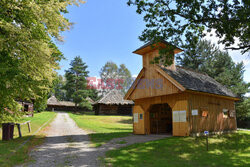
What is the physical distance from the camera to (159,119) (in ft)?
60.5

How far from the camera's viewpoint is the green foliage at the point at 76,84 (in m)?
46.3

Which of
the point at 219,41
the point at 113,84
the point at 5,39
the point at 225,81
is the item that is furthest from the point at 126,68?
the point at 5,39

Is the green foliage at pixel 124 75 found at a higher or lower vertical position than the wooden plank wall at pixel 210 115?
higher

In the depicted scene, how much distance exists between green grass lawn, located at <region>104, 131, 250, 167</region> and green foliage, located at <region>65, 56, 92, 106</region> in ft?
122

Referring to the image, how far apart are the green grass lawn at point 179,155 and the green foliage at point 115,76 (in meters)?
45.9

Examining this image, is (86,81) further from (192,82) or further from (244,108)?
(192,82)

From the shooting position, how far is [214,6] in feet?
37.8

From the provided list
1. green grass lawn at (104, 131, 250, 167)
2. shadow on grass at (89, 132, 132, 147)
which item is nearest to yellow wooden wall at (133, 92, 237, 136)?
green grass lawn at (104, 131, 250, 167)

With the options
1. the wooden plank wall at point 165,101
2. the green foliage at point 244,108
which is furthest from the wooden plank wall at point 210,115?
the green foliage at point 244,108

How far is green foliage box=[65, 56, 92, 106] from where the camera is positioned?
46.3m

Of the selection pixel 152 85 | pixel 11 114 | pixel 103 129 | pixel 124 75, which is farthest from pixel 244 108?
pixel 124 75

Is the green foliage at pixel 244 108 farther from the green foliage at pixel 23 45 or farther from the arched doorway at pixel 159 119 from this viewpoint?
the green foliage at pixel 23 45

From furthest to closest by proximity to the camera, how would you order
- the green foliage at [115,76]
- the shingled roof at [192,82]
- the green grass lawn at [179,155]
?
the green foliage at [115,76] → the shingled roof at [192,82] → the green grass lawn at [179,155]

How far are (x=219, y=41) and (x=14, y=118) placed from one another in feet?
45.9
